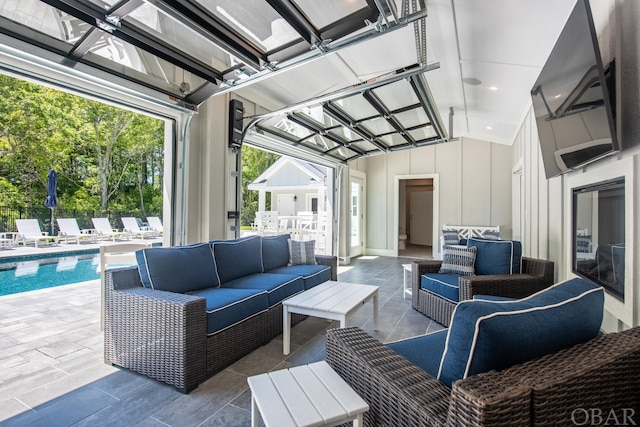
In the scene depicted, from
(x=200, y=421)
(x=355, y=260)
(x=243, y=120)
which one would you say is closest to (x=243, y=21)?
(x=243, y=120)

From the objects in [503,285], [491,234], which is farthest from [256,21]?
[491,234]

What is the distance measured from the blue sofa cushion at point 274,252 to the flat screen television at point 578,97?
314 centimetres

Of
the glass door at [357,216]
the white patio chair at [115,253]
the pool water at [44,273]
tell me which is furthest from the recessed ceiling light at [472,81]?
the pool water at [44,273]

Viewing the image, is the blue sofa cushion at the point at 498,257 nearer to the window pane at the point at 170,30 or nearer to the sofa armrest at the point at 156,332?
the sofa armrest at the point at 156,332

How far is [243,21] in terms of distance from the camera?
7.08ft

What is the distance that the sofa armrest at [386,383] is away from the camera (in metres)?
1.00

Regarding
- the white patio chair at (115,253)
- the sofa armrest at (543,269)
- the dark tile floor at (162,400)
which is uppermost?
the white patio chair at (115,253)

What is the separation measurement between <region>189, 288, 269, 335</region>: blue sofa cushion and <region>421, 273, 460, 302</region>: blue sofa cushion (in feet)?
6.39

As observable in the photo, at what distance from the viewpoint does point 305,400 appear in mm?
1222

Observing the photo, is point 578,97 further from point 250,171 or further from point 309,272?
point 250,171

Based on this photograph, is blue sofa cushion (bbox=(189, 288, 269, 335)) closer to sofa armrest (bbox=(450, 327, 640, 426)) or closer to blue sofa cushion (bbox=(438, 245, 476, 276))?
sofa armrest (bbox=(450, 327, 640, 426))

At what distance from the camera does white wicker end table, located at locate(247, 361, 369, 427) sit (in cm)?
111

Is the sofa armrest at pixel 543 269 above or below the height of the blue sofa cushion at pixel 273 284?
above

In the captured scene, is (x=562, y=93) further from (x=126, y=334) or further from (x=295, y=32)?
(x=126, y=334)
